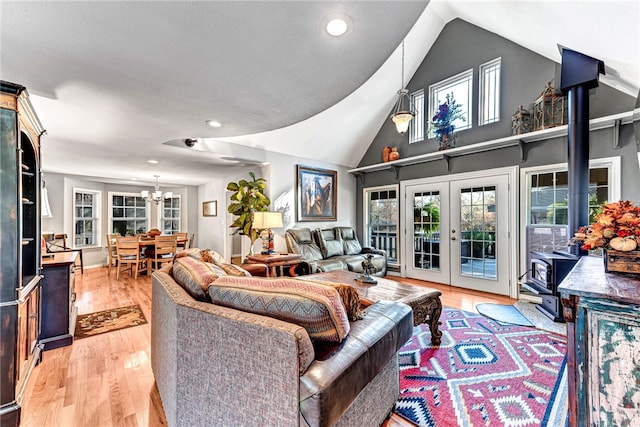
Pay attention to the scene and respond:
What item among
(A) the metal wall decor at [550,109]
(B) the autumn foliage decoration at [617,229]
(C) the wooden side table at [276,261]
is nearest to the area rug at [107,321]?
(C) the wooden side table at [276,261]

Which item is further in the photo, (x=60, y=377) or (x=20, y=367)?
(x=60, y=377)

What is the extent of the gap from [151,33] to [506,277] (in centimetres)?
491

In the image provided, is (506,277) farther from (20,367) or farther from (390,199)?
(20,367)

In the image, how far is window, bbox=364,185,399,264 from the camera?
19.0 ft

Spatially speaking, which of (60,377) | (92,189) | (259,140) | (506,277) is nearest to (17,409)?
(60,377)

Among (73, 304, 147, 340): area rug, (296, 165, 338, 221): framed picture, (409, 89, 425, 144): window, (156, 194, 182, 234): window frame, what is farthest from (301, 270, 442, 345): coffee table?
(156, 194, 182, 234): window frame

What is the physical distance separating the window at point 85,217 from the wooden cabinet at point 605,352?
8.67 m

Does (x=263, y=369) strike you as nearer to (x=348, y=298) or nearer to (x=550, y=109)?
(x=348, y=298)

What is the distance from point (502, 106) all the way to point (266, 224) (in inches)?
159

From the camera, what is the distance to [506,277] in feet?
13.7

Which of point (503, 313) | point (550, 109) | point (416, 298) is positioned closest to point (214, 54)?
point (416, 298)

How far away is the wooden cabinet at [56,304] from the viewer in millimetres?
2516

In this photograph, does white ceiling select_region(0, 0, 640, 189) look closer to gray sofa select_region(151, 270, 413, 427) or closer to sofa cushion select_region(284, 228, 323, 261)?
gray sofa select_region(151, 270, 413, 427)

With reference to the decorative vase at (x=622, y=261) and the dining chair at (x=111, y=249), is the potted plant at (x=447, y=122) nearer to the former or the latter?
the decorative vase at (x=622, y=261)
